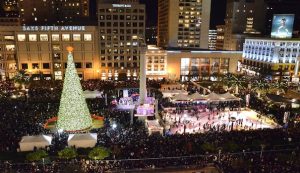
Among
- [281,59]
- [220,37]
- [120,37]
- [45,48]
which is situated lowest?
[281,59]

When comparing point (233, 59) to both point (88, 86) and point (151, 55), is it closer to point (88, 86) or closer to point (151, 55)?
point (151, 55)

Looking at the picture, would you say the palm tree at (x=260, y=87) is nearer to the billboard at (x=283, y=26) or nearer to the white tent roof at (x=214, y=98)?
the white tent roof at (x=214, y=98)

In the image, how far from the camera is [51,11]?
115875 mm

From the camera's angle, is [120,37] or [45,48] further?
[120,37]

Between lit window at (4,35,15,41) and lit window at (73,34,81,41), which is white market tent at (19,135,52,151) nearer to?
lit window at (73,34,81,41)

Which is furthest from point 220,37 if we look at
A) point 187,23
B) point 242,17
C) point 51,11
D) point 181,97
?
point 181,97

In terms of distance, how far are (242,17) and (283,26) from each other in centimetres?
4674

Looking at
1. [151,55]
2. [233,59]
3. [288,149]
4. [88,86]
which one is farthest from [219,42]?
[288,149]

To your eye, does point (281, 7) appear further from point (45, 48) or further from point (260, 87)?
point (45, 48)

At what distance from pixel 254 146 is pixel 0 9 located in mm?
124151

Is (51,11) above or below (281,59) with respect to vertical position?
above

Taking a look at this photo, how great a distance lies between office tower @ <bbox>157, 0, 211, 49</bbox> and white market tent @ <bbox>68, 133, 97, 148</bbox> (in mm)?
79340

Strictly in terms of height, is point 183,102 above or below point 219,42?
below

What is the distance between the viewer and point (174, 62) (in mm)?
80250
